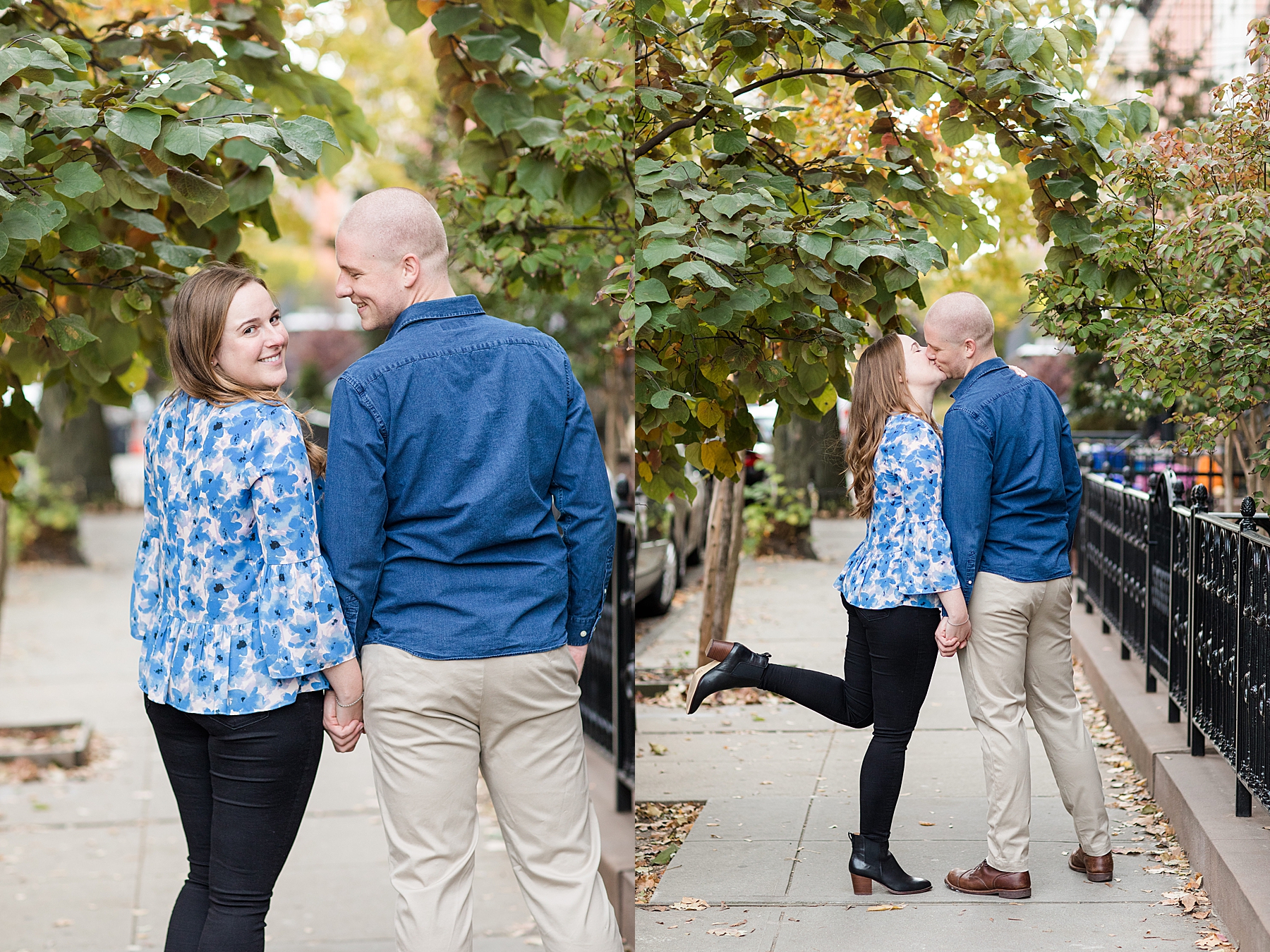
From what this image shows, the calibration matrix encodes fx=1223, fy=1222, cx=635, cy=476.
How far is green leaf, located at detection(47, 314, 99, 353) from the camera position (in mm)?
3354

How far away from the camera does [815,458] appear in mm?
2990

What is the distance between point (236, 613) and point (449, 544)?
49cm

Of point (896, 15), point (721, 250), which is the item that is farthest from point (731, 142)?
point (896, 15)

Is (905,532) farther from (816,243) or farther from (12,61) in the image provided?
(12,61)

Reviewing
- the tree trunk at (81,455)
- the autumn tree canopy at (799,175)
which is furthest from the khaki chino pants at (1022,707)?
the tree trunk at (81,455)

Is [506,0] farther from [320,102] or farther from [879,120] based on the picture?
[879,120]

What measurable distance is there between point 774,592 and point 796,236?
2.85 feet

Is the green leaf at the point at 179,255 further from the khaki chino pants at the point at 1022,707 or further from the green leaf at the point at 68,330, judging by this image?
the khaki chino pants at the point at 1022,707

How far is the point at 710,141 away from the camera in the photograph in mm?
3072

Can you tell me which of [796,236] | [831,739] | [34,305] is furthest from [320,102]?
[831,739]

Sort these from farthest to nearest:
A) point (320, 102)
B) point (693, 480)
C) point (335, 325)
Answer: point (335, 325) → point (320, 102) → point (693, 480)

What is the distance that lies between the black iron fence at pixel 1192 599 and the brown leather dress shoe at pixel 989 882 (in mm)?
519

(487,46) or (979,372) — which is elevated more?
(487,46)

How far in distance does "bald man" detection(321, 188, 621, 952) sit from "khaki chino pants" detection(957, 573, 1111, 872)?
91cm
